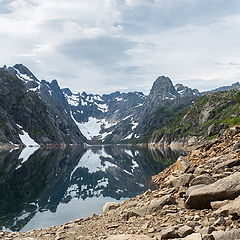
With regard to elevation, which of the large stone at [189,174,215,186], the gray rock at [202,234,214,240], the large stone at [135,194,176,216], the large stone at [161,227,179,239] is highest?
the large stone at [189,174,215,186]

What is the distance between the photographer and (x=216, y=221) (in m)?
15.0

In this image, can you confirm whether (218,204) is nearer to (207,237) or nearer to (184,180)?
(207,237)

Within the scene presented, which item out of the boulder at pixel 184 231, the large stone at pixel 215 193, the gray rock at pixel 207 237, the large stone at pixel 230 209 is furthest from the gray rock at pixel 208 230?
the large stone at pixel 215 193

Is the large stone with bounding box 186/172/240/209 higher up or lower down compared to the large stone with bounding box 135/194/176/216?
higher up

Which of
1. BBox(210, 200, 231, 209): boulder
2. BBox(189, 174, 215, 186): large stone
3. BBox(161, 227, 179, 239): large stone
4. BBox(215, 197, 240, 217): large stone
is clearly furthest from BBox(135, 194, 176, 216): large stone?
BBox(161, 227, 179, 239): large stone

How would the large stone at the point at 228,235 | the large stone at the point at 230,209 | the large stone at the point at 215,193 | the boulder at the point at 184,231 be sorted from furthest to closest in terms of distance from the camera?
the large stone at the point at 215,193, the large stone at the point at 230,209, the boulder at the point at 184,231, the large stone at the point at 228,235

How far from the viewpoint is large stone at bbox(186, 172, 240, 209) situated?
1819 centimetres

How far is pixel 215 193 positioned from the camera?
18.5m

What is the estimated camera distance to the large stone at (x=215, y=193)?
18.2m

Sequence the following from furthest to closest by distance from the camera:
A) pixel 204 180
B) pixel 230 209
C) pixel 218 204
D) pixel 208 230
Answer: pixel 204 180 → pixel 218 204 → pixel 230 209 → pixel 208 230

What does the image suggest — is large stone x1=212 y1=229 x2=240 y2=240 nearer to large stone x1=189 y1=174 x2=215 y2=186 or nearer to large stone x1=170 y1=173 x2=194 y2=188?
large stone x1=189 y1=174 x2=215 y2=186

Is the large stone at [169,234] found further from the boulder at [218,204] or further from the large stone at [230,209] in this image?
the boulder at [218,204]

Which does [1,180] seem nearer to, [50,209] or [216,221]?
[50,209]

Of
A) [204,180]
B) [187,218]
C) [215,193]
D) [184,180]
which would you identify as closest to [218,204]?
[215,193]
